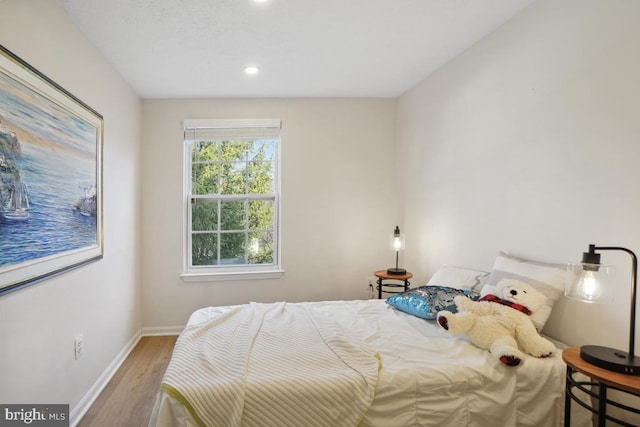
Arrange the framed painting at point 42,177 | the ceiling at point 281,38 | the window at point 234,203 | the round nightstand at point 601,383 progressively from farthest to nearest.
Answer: the window at point 234,203 < the ceiling at point 281,38 < the framed painting at point 42,177 < the round nightstand at point 601,383

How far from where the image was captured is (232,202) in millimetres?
3824

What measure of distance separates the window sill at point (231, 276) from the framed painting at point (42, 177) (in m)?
1.27

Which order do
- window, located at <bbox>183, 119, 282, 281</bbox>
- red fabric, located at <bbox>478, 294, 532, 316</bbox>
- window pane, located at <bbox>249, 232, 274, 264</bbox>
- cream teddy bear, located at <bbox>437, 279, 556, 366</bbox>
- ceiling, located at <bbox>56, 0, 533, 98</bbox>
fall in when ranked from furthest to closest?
1. window pane, located at <bbox>249, 232, 274, 264</bbox>
2. window, located at <bbox>183, 119, 282, 281</bbox>
3. ceiling, located at <bbox>56, 0, 533, 98</bbox>
4. red fabric, located at <bbox>478, 294, 532, 316</bbox>
5. cream teddy bear, located at <bbox>437, 279, 556, 366</bbox>

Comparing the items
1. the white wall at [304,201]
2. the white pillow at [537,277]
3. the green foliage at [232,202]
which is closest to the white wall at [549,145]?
the white pillow at [537,277]

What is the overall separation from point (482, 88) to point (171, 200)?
10.0 ft

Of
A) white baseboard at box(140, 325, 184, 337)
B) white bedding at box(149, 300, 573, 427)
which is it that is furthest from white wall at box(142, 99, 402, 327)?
white bedding at box(149, 300, 573, 427)

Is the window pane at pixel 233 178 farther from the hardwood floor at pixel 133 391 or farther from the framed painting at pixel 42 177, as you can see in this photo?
the hardwood floor at pixel 133 391

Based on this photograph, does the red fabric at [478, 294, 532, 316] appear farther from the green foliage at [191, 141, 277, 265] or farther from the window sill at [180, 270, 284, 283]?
the green foliage at [191, 141, 277, 265]

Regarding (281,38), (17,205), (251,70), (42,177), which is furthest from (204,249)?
(281,38)

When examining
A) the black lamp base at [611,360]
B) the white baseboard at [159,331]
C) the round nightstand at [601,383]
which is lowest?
the white baseboard at [159,331]

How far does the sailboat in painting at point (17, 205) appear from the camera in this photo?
1.57 meters

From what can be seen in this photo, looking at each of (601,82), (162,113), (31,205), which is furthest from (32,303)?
→ (601,82)

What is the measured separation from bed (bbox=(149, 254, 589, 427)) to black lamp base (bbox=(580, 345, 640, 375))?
24 centimetres

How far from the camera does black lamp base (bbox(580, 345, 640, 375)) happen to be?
1305 millimetres
